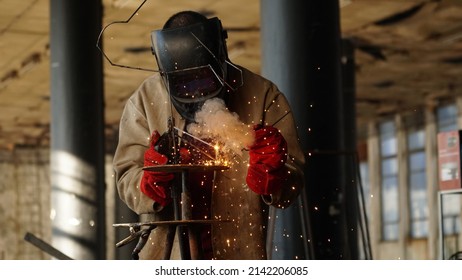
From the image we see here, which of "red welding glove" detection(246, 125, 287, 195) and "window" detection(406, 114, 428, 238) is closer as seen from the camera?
"red welding glove" detection(246, 125, 287, 195)

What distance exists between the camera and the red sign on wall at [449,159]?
15.6ft

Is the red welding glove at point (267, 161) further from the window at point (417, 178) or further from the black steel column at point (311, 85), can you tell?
the window at point (417, 178)

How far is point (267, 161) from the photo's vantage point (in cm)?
190

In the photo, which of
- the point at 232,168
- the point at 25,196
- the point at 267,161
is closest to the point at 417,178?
the point at 25,196

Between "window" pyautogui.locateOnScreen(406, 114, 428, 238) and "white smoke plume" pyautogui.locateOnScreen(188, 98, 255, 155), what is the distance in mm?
12360

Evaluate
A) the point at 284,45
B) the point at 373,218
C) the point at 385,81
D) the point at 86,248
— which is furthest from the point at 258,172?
the point at 373,218

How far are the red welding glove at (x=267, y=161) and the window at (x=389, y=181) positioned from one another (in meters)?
13.2

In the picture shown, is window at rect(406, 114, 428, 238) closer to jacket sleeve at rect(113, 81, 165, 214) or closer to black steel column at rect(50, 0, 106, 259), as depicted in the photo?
black steel column at rect(50, 0, 106, 259)

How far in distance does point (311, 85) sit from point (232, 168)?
2.26 m

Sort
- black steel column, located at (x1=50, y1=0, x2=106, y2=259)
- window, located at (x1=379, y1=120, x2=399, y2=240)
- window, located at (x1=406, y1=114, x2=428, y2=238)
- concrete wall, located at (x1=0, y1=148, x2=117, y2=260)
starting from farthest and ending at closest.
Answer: concrete wall, located at (x1=0, y1=148, x2=117, y2=260) → window, located at (x1=379, y1=120, x2=399, y2=240) → window, located at (x1=406, y1=114, x2=428, y2=238) → black steel column, located at (x1=50, y1=0, x2=106, y2=259)

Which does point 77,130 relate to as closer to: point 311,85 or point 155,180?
point 311,85

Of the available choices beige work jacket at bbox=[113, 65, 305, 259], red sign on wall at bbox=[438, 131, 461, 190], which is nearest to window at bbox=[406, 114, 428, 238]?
red sign on wall at bbox=[438, 131, 461, 190]

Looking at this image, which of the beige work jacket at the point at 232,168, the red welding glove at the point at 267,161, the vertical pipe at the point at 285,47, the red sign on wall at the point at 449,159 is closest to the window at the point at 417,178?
the red sign on wall at the point at 449,159

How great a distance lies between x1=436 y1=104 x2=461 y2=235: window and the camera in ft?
44.2
